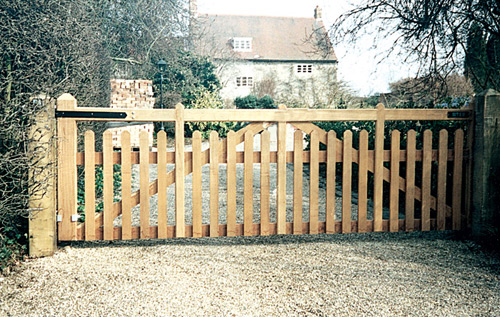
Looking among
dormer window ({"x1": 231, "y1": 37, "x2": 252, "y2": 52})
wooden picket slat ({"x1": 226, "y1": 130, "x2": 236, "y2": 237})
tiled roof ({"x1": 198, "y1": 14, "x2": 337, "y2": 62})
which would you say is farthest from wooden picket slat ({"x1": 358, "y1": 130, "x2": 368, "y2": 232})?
dormer window ({"x1": 231, "y1": 37, "x2": 252, "y2": 52})

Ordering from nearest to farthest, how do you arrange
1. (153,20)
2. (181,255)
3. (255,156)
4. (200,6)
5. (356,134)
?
1. (181,255)
2. (255,156)
3. (356,134)
4. (153,20)
5. (200,6)

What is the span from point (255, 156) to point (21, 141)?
2.11m

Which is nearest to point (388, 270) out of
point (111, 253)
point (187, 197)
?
point (111, 253)

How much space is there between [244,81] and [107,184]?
33476 mm

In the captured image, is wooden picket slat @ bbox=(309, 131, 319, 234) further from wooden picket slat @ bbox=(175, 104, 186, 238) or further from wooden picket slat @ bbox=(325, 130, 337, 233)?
wooden picket slat @ bbox=(175, 104, 186, 238)

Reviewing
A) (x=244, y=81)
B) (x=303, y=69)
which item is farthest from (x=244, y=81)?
(x=303, y=69)

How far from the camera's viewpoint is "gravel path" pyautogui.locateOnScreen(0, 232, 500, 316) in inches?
129

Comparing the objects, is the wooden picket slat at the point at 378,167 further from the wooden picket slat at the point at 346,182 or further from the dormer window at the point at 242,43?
the dormer window at the point at 242,43

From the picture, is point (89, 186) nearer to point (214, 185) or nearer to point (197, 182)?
point (197, 182)

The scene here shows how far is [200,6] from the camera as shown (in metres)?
21.0

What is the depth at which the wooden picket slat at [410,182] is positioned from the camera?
16.2 feet

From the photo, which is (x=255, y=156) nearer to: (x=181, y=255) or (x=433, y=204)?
(x=181, y=255)

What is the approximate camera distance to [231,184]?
4.70 meters

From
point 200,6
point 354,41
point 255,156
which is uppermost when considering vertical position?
point 200,6
